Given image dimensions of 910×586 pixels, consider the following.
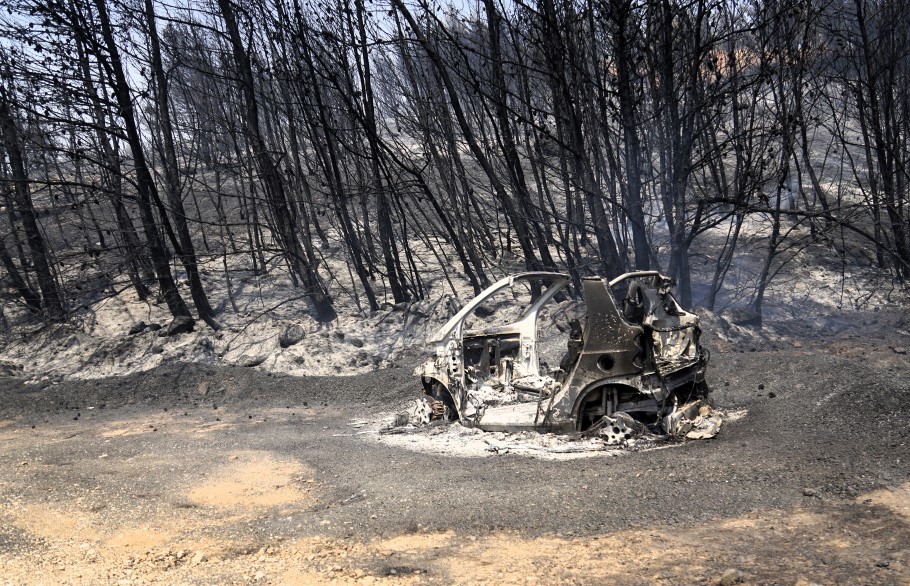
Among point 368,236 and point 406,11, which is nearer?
point 406,11

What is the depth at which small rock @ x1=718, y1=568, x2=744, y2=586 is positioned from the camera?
169 inches

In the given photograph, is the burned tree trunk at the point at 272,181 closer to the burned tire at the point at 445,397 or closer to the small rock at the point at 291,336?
the small rock at the point at 291,336

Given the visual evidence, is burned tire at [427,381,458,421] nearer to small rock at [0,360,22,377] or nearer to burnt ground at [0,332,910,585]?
burnt ground at [0,332,910,585]

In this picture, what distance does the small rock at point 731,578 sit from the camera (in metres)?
4.28

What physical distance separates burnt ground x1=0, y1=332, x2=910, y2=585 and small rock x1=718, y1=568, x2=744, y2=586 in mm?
68

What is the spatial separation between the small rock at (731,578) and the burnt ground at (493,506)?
0.22 feet

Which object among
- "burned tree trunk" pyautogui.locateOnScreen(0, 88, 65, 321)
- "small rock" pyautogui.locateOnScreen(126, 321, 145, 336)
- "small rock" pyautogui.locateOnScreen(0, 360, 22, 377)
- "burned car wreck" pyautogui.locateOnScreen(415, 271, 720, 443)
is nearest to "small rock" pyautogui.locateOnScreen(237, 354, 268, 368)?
"small rock" pyautogui.locateOnScreen(126, 321, 145, 336)

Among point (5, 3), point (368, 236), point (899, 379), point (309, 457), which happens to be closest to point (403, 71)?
point (368, 236)

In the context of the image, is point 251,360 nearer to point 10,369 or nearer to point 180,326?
point 180,326

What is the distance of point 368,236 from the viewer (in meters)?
18.5

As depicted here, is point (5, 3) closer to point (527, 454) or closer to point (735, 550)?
point (527, 454)

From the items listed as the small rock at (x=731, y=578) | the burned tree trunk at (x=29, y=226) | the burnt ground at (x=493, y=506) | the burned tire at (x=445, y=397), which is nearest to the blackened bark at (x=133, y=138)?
the burned tree trunk at (x=29, y=226)

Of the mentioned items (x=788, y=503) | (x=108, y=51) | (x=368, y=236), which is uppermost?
(x=108, y=51)

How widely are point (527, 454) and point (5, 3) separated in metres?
15.4
